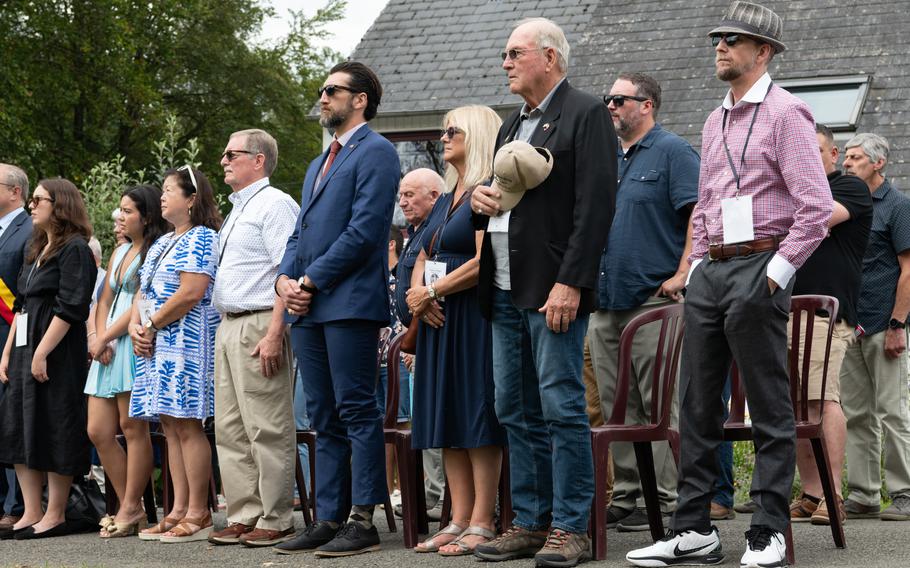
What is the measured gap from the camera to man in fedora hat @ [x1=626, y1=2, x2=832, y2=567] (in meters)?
5.16

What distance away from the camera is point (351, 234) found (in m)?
6.32

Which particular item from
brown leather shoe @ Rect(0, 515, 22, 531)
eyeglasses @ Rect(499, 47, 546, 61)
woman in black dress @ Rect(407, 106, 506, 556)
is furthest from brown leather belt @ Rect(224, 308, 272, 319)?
brown leather shoe @ Rect(0, 515, 22, 531)

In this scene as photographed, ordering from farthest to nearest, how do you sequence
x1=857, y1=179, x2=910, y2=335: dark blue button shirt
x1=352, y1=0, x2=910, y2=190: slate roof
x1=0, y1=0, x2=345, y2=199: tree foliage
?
x1=0, y1=0, x2=345, y2=199: tree foliage
x1=352, y1=0, x2=910, y2=190: slate roof
x1=857, y1=179, x2=910, y2=335: dark blue button shirt

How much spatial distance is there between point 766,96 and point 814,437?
4.86ft

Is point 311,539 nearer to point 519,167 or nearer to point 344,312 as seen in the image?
point 344,312

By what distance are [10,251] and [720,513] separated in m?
4.62

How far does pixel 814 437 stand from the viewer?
18.9ft

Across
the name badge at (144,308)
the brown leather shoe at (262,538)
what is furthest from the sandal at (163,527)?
the name badge at (144,308)

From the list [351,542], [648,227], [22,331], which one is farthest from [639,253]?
[22,331]

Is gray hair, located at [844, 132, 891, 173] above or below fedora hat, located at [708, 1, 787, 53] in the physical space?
below

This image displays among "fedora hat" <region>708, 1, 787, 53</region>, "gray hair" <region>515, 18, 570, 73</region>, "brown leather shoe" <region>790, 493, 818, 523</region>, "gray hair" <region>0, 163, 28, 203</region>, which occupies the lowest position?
"brown leather shoe" <region>790, 493, 818, 523</region>

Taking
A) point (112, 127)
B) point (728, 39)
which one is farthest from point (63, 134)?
point (728, 39)

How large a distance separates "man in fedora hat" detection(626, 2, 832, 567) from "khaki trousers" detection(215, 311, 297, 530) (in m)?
2.22

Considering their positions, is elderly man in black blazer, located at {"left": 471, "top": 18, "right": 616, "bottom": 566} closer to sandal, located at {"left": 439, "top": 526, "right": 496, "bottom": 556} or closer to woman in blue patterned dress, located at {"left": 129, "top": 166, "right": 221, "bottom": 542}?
sandal, located at {"left": 439, "top": 526, "right": 496, "bottom": 556}
